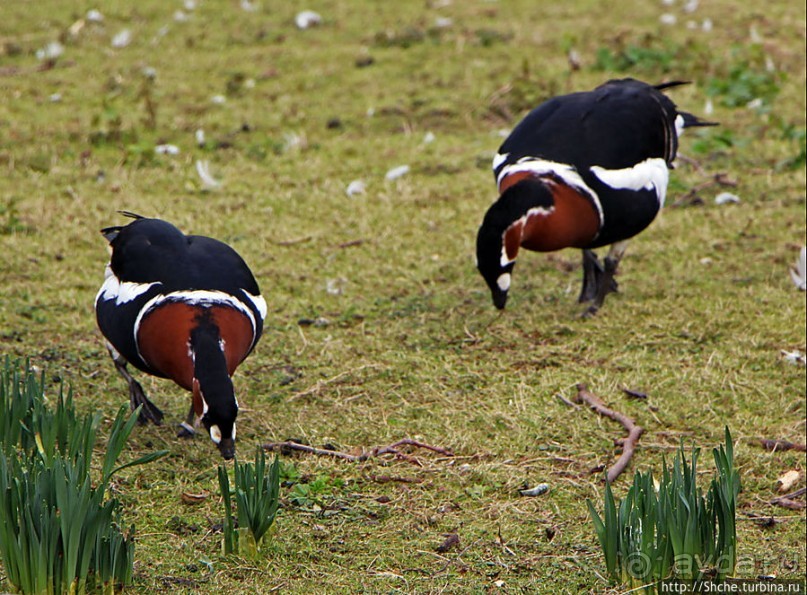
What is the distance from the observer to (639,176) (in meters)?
5.18

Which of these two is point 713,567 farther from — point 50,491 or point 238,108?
point 238,108

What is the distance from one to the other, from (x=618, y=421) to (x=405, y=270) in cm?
184

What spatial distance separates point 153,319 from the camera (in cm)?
378

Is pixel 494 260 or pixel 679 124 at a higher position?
pixel 679 124

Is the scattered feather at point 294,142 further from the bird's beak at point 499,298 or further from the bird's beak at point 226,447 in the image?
the bird's beak at point 226,447

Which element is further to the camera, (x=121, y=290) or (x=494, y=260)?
(x=494, y=260)

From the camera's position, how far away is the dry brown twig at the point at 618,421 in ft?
13.4

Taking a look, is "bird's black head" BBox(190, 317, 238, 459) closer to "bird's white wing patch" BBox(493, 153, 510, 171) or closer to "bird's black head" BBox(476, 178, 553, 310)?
"bird's black head" BBox(476, 178, 553, 310)

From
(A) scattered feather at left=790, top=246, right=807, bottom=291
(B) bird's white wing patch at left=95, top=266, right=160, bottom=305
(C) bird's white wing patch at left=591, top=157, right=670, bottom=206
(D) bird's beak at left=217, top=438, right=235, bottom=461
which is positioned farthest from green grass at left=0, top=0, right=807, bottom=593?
(C) bird's white wing patch at left=591, top=157, right=670, bottom=206

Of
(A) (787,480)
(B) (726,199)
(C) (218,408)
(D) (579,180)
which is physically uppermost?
(C) (218,408)

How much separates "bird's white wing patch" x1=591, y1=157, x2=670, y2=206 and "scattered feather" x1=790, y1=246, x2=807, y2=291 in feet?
2.64

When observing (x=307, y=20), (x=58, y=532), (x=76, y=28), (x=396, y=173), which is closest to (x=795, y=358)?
(x=396, y=173)

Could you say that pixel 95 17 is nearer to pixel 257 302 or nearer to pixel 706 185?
pixel 706 185

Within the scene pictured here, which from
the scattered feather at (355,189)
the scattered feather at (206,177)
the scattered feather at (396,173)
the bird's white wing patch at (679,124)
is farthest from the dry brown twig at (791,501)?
the scattered feather at (206,177)
